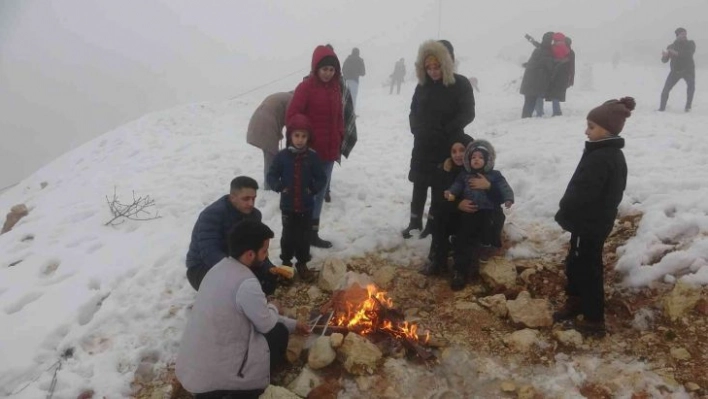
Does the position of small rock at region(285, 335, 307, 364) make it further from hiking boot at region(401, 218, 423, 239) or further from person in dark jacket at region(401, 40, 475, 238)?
person in dark jacket at region(401, 40, 475, 238)

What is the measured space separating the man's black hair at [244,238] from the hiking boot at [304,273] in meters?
1.84

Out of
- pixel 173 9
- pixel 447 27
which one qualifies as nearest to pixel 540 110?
pixel 447 27

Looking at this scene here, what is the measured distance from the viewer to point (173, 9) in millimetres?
127562

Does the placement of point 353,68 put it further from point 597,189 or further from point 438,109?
point 597,189

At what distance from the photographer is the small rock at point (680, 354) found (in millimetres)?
3455

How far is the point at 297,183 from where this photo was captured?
16.1 ft

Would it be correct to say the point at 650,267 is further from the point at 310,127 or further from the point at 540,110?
the point at 540,110

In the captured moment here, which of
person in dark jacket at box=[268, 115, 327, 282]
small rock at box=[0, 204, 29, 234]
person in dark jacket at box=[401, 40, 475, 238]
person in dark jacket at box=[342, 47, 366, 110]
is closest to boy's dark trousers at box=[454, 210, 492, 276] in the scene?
person in dark jacket at box=[401, 40, 475, 238]

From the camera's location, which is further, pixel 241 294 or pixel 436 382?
pixel 436 382

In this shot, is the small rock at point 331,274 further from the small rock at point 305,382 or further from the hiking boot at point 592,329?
the hiking boot at point 592,329

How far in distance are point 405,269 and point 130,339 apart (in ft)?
9.83

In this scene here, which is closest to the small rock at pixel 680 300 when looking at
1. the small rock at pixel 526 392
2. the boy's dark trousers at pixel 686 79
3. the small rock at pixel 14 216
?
the small rock at pixel 526 392

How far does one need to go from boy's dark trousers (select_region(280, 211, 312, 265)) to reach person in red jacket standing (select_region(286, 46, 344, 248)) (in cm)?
41

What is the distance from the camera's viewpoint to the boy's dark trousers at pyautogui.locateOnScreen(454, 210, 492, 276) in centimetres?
468
